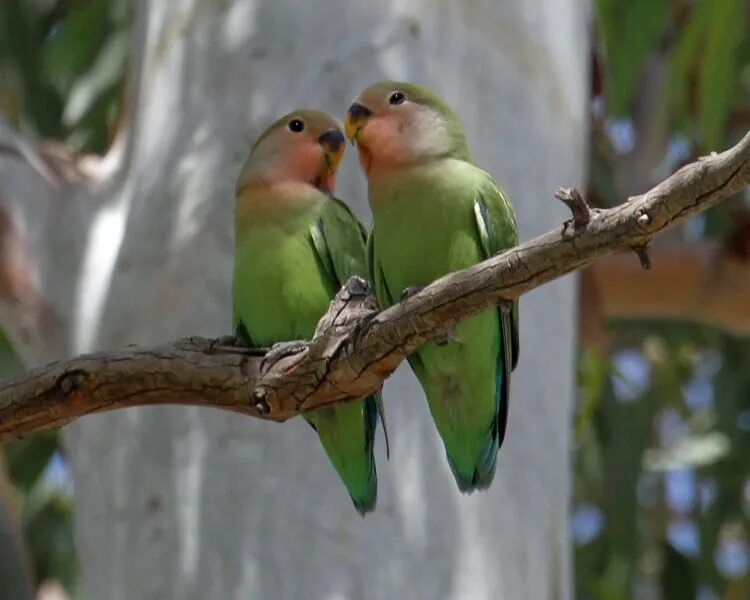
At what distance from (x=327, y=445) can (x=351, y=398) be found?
8.1 inches

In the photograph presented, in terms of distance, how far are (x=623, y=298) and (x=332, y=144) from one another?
1961 millimetres

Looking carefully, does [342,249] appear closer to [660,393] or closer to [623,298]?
[623,298]

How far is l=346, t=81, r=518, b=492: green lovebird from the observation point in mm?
1545

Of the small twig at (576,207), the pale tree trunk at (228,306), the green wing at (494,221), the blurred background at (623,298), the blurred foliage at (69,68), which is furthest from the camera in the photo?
the blurred foliage at (69,68)

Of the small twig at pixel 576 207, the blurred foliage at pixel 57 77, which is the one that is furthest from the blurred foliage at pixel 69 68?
the small twig at pixel 576 207

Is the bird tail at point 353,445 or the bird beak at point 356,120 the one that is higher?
the bird beak at point 356,120

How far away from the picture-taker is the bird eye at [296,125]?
175cm

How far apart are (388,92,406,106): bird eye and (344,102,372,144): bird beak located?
0.09 feet

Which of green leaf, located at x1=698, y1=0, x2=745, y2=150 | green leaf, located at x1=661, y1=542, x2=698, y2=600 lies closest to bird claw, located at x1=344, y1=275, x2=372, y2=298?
green leaf, located at x1=698, y1=0, x2=745, y2=150

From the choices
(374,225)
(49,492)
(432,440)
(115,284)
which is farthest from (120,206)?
(49,492)

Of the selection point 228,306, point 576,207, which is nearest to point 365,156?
point 576,207

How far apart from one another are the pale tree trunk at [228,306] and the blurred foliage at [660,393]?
86cm

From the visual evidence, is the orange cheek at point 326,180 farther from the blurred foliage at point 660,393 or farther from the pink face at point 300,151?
the blurred foliage at point 660,393

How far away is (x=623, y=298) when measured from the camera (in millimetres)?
3566
